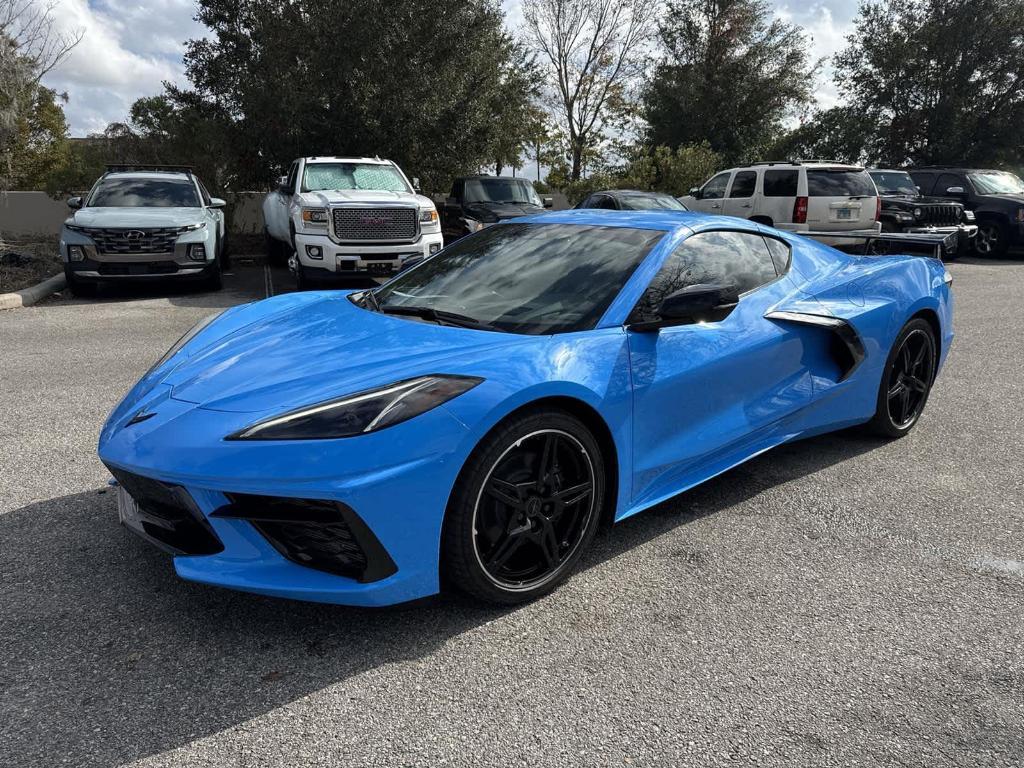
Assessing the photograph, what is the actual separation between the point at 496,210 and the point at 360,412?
13161mm

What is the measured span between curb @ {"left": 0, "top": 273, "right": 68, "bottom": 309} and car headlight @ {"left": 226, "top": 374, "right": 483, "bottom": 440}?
904 cm

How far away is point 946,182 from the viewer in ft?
59.0

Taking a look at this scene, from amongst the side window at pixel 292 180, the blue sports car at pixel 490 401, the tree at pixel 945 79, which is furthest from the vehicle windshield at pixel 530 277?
the tree at pixel 945 79

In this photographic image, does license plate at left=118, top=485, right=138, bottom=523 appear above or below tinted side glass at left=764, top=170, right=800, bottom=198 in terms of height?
below

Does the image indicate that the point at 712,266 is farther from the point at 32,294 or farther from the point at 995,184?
the point at 995,184

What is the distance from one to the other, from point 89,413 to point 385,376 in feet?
10.8

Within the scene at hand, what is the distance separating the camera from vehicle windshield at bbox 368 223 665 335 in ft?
10.4

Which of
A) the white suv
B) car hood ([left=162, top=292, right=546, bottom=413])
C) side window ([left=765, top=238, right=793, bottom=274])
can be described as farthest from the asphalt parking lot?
the white suv

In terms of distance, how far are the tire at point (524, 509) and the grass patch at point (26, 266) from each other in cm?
1011

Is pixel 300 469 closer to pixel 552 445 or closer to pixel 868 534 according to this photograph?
pixel 552 445

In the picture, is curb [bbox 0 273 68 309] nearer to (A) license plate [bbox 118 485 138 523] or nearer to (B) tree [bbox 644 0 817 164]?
(A) license plate [bbox 118 485 138 523]

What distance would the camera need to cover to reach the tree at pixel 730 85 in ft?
104

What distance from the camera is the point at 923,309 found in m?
4.55

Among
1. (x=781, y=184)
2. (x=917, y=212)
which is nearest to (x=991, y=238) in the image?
(x=917, y=212)
